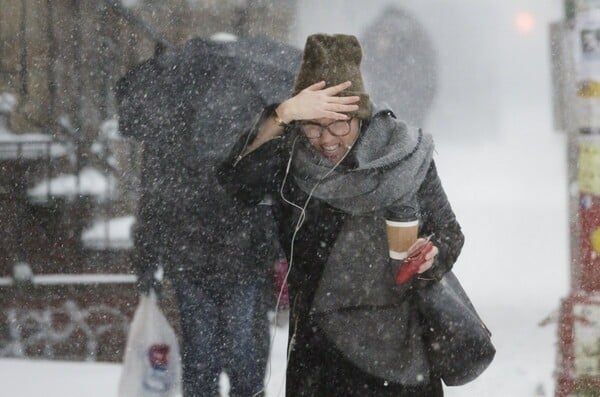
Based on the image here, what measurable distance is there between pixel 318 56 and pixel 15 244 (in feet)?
13.6

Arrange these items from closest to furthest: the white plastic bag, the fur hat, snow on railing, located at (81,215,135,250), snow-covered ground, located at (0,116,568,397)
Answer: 1. the fur hat
2. the white plastic bag
3. snow-covered ground, located at (0,116,568,397)
4. snow on railing, located at (81,215,135,250)

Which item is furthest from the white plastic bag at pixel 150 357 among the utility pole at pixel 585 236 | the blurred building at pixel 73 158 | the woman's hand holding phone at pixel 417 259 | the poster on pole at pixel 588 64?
the poster on pole at pixel 588 64

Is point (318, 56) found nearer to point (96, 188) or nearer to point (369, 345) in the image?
point (369, 345)

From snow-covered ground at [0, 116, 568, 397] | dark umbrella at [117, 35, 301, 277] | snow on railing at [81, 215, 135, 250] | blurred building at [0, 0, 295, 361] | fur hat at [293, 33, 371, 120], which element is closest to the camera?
fur hat at [293, 33, 371, 120]

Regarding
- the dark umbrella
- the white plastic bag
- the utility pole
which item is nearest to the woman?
the dark umbrella

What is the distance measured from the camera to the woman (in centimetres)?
239

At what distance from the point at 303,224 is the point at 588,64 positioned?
1.77 metres

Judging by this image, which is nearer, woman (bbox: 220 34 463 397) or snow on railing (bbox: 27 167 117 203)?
woman (bbox: 220 34 463 397)

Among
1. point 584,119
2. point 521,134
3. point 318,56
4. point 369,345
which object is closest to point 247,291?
point 369,345

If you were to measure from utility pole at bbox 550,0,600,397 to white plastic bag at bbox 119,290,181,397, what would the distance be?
184cm

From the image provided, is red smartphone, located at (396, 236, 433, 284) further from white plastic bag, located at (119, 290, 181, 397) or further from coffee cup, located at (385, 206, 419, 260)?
white plastic bag, located at (119, 290, 181, 397)

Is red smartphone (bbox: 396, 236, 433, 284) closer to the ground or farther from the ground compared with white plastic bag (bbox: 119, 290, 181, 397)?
farther from the ground

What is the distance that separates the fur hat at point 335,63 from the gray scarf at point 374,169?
0.30 feet

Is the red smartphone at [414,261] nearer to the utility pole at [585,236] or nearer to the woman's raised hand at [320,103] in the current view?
the woman's raised hand at [320,103]
